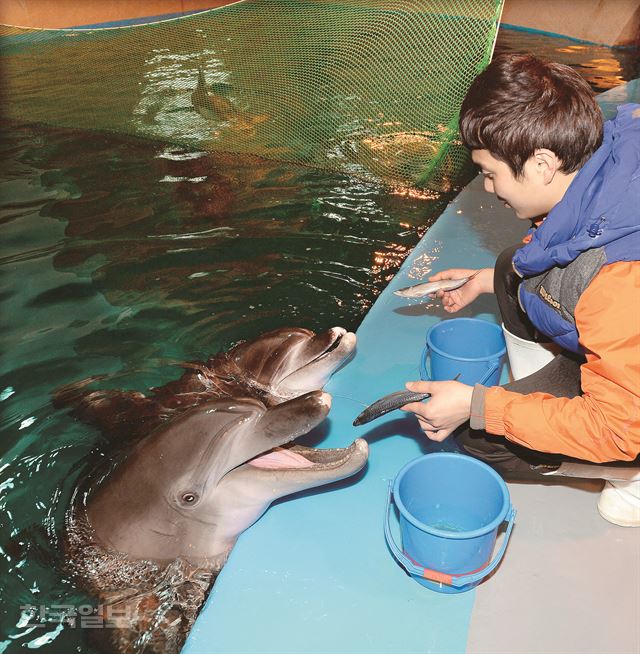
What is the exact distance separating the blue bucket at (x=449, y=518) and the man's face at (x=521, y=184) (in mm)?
1011

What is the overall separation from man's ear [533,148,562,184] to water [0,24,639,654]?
2.66 meters

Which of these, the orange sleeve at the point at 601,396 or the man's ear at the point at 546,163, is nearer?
the orange sleeve at the point at 601,396

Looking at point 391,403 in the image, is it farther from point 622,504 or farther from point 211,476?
point 622,504

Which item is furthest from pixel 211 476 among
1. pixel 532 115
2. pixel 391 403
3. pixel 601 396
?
pixel 532 115

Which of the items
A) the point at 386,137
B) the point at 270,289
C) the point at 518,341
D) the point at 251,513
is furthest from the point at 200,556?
the point at 386,137

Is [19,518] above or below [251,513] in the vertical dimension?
below

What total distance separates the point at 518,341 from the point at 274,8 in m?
5.47

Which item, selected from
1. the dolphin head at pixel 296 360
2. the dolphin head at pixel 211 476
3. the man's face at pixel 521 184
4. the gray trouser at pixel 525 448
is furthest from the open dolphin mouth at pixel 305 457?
the man's face at pixel 521 184

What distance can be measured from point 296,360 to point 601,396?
184cm

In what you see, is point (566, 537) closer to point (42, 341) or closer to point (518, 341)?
point (518, 341)

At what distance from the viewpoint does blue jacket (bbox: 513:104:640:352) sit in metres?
2.37

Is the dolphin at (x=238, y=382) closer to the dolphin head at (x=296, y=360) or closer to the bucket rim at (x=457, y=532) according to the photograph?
the dolphin head at (x=296, y=360)

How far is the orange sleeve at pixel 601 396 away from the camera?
2.32 meters

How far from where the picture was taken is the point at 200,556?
10.1ft
